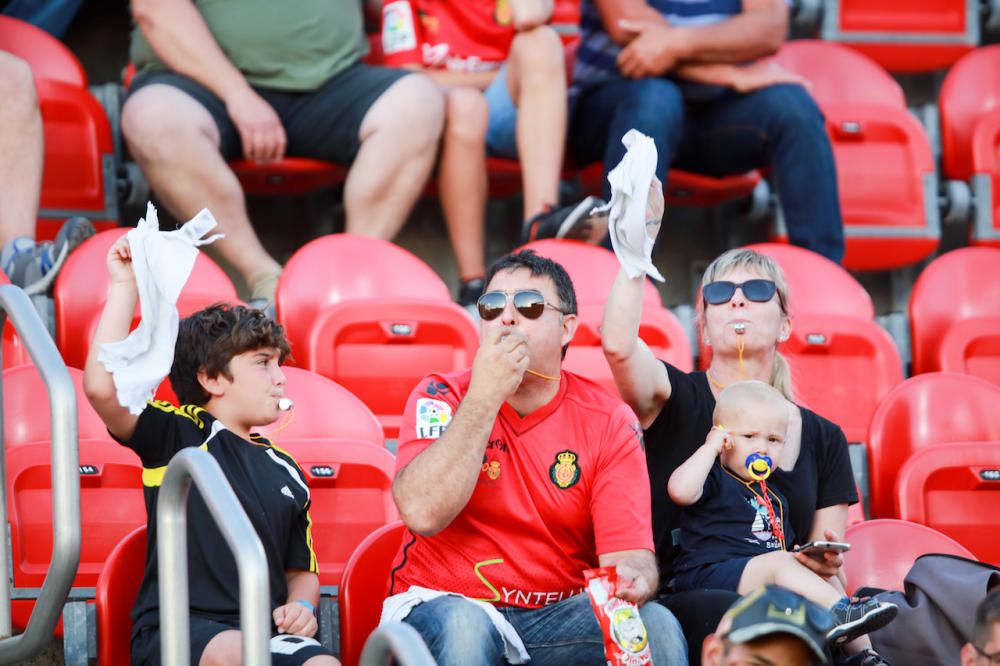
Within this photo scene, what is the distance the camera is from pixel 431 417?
292 cm

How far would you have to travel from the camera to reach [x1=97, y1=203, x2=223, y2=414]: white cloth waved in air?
278 centimetres

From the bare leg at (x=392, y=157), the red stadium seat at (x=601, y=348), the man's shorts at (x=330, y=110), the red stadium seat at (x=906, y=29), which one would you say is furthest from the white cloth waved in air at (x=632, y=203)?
the red stadium seat at (x=906, y=29)

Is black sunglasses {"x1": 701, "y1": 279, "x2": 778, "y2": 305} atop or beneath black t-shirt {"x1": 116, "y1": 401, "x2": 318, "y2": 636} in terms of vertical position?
atop

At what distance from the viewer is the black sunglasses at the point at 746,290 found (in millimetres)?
3469

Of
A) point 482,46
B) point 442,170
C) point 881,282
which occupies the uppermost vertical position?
point 482,46

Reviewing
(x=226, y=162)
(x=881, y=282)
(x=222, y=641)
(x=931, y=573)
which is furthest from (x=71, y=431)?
(x=881, y=282)

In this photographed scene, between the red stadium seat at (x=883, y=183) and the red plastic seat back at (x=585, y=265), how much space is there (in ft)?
4.45

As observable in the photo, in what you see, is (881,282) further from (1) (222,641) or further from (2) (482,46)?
(1) (222,641)

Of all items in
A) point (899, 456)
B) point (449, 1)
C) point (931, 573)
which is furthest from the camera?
point (449, 1)

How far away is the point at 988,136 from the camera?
5516 mm

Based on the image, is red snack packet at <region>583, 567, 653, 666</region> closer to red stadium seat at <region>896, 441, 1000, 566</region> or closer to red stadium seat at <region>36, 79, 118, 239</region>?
red stadium seat at <region>896, 441, 1000, 566</region>

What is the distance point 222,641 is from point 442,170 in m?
2.51

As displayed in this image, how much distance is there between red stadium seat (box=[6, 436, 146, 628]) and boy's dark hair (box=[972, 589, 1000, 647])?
188 cm

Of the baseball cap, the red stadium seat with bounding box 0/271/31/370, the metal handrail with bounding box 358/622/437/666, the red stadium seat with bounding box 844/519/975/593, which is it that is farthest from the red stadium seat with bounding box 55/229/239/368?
the baseball cap
